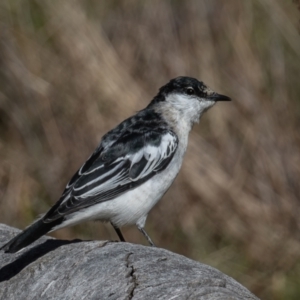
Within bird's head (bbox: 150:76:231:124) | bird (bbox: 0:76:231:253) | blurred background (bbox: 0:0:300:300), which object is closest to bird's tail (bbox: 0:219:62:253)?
bird (bbox: 0:76:231:253)

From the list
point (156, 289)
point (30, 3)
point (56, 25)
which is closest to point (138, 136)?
point (156, 289)

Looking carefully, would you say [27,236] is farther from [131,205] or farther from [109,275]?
[131,205]

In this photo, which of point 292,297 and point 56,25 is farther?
point 56,25

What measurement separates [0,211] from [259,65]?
11.1ft

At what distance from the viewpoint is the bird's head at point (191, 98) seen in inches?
269

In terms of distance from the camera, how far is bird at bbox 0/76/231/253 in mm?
5668

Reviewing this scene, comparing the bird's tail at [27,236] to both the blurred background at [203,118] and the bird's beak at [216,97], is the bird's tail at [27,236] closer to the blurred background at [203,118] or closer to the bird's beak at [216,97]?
the bird's beak at [216,97]

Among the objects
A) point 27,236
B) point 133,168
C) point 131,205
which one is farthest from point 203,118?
point 27,236

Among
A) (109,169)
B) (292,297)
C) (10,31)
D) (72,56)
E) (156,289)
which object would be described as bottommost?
(292,297)

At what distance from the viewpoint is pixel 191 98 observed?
6.89 m

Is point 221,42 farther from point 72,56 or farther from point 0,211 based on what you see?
point 0,211

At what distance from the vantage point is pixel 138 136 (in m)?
6.45

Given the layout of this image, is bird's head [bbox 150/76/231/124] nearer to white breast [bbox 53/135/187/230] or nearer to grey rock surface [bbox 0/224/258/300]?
white breast [bbox 53/135/187/230]

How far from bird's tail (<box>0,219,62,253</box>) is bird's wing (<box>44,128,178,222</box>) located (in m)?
0.08
